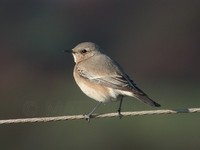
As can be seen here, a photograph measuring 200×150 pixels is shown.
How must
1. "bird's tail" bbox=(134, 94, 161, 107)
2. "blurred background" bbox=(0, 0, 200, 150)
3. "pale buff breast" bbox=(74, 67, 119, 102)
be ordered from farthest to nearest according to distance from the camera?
"blurred background" bbox=(0, 0, 200, 150) → "pale buff breast" bbox=(74, 67, 119, 102) → "bird's tail" bbox=(134, 94, 161, 107)

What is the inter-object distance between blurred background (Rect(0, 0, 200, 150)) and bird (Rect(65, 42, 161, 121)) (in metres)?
2.91

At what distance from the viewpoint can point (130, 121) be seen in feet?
62.9

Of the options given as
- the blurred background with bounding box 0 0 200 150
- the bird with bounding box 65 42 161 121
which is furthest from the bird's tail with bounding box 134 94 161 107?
the blurred background with bounding box 0 0 200 150

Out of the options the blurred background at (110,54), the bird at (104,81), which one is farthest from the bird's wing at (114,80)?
the blurred background at (110,54)

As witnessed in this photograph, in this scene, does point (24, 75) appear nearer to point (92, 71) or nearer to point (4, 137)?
point (4, 137)

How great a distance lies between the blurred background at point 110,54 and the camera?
57.3 feet

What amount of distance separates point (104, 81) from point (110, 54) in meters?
18.7

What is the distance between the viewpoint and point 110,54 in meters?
29.4

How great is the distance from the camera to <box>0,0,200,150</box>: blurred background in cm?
1745

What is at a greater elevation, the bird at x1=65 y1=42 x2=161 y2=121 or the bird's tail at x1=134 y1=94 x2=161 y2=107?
the bird at x1=65 y1=42 x2=161 y2=121

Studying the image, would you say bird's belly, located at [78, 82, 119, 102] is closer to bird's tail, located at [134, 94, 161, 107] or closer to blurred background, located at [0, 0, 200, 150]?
bird's tail, located at [134, 94, 161, 107]

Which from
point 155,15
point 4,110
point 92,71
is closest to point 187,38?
point 155,15

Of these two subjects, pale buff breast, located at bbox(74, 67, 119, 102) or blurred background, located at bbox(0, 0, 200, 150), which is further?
blurred background, located at bbox(0, 0, 200, 150)

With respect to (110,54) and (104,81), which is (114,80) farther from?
(110,54)
